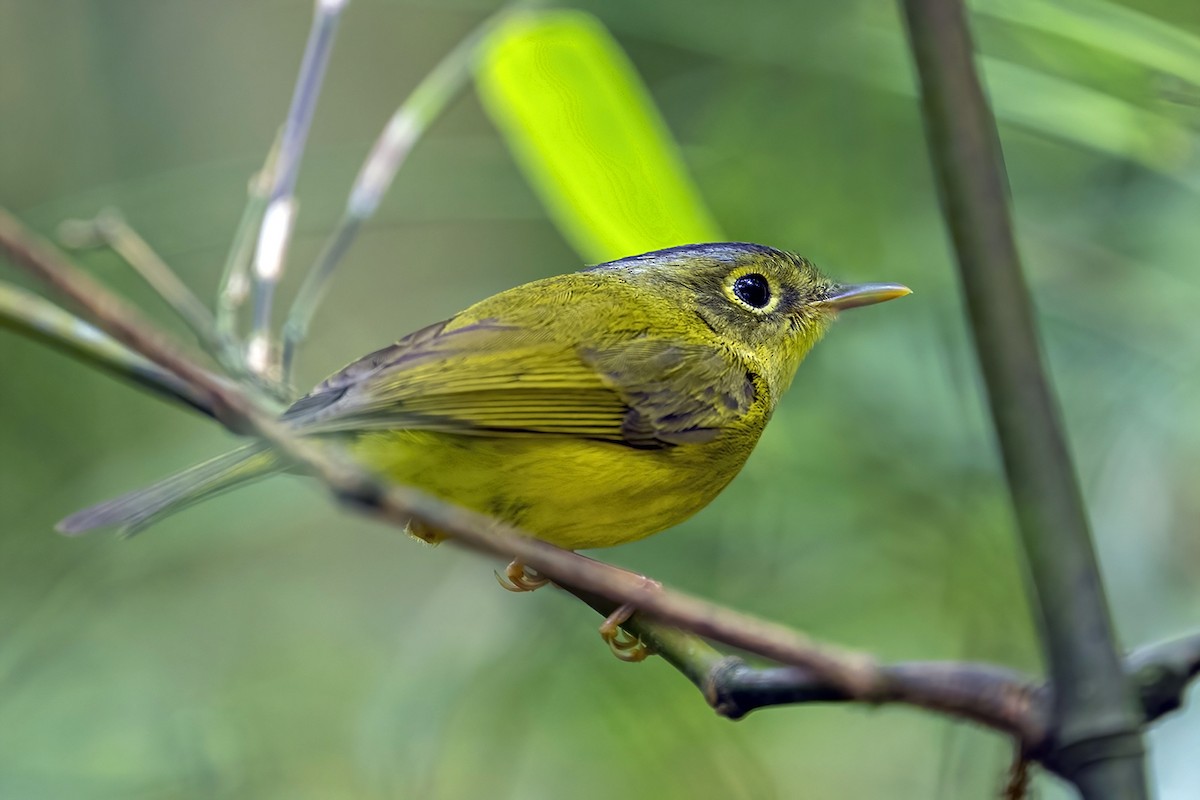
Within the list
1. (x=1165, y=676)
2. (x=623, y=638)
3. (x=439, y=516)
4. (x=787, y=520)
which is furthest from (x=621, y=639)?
(x=439, y=516)

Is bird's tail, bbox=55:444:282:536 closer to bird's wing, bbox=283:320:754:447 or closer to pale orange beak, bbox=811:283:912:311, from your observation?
bird's wing, bbox=283:320:754:447

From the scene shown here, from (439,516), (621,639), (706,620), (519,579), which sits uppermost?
(439,516)

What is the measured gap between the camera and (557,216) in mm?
2936

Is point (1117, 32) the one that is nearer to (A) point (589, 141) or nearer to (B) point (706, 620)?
(A) point (589, 141)

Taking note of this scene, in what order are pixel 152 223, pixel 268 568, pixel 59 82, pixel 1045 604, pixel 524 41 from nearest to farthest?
pixel 1045 604 < pixel 524 41 < pixel 152 223 < pixel 268 568 < pixel 59 82

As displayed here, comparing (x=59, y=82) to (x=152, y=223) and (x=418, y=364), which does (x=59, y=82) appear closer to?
(x=152, y=223)

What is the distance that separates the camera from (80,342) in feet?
5.22

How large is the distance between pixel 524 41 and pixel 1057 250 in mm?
2041

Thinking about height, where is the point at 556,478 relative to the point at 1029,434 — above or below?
below

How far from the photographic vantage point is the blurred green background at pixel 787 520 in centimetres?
334

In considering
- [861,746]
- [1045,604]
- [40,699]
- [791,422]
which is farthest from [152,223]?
[1045,604]

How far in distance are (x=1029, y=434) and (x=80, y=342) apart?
123cm

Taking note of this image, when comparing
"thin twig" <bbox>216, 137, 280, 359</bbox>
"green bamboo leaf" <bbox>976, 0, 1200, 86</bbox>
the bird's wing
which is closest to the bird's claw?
the bird's wing

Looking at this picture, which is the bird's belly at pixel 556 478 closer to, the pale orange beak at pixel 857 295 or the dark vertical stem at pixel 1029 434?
the pale orange beak at pixel 857 295
